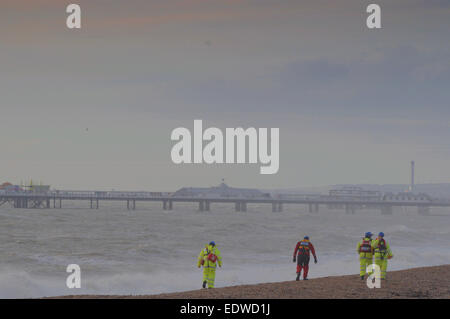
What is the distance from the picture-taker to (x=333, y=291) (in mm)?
17188

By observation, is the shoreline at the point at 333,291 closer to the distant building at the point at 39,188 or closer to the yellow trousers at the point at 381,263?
the yellow trousers at the point at 381,263

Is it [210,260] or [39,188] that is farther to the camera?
[39,188]

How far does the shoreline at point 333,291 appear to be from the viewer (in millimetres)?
16391

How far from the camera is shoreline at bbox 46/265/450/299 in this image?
53.8 feet

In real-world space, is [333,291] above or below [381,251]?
below

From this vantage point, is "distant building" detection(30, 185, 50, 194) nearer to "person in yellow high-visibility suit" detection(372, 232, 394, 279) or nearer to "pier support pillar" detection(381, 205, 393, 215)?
"pier support pillar" detection(381, 205, 393, 215)

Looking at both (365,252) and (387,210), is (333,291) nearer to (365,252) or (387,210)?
(365,252)

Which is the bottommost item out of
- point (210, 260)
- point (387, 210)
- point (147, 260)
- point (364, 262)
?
point (387, 210)

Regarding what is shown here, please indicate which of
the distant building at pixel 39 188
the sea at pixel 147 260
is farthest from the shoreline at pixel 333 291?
the distant building at pixel 39 188

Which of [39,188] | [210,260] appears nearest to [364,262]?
[210,260]

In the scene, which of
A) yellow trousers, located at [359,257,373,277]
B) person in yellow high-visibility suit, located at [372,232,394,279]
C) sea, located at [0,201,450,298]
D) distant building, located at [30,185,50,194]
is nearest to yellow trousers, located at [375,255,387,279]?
person in yellow high-visibility suit, located at [372,232,394,279]

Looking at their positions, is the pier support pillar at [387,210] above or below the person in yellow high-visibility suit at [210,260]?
below

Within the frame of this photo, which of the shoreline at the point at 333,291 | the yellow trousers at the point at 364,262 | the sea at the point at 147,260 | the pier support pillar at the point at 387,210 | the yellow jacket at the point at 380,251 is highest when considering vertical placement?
the yellow jacket at the point at 380,251
